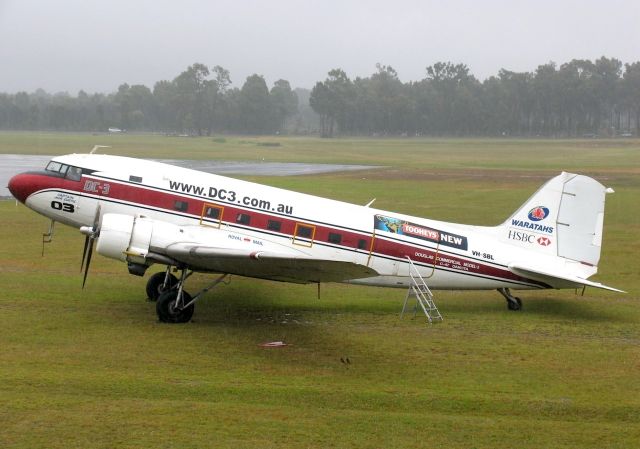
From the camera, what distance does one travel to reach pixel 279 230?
20047 mm

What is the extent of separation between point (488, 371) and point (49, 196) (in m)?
11.4

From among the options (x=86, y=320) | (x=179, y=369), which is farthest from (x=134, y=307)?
(x=179, y=369)

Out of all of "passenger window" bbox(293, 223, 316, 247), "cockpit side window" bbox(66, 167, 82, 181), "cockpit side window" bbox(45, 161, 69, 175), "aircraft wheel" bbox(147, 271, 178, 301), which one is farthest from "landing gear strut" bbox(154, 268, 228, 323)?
"cockpit side window" bbox(45, 161, 69, 175)

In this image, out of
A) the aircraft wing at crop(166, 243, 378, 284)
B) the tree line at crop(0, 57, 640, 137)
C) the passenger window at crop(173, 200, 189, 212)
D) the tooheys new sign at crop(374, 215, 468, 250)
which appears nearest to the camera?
the aircraft wing at crop(166, 243, 378, 284)

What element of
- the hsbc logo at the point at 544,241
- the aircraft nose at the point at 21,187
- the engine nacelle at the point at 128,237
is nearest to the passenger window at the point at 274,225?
the engine nacelle at the point at 128,237

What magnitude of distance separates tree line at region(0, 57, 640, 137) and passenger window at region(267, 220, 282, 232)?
411 ft

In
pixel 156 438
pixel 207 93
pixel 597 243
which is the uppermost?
pixel 207 93

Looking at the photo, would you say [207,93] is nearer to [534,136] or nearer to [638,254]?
[534,136]

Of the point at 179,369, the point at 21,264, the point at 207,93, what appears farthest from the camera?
the point at 207,93

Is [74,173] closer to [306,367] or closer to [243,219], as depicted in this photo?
[243,219]

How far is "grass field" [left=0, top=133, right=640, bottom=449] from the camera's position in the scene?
496 inches

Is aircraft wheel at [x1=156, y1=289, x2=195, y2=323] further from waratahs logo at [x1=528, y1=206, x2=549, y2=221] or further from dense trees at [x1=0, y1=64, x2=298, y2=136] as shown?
dense trees at [x1=0, y1=64, x2=298, y2=136]

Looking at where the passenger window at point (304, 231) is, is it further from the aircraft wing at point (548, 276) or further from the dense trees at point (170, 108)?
the dense trees at point (170, 108)

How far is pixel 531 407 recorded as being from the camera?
14.0 meters
